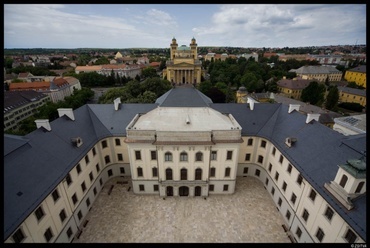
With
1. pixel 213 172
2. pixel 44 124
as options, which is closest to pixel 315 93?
pixel 213 172

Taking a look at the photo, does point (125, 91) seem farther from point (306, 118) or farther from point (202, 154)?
point (306, 118)

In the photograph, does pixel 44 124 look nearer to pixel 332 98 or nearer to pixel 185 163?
pixel 185 163

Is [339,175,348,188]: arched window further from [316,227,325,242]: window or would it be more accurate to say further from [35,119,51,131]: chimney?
[35,119,51,131]: chimney

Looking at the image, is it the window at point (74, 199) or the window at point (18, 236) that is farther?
the window at point (74, 199)

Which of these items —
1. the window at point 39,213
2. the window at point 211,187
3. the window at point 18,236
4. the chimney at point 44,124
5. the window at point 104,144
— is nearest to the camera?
the window at point 18,236

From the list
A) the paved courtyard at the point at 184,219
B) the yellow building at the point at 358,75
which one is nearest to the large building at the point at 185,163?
the paved courtyard at the point at 184,219

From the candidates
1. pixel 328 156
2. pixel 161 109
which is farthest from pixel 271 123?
pixel 161 109

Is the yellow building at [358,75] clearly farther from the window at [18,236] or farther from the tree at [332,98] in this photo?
the window at [18,236]
